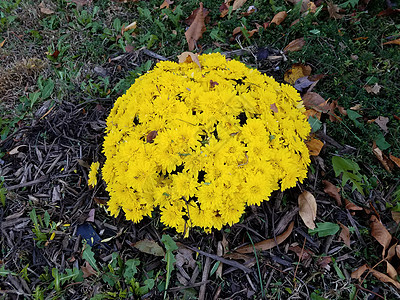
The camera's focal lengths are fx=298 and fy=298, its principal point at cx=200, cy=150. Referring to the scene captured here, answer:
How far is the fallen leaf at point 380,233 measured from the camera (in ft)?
7.02

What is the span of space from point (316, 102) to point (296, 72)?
0.46 m

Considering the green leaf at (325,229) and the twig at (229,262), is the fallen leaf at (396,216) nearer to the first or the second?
the green leaf at (325,229)

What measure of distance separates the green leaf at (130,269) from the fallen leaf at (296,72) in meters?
2.25

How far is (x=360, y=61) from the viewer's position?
315cm

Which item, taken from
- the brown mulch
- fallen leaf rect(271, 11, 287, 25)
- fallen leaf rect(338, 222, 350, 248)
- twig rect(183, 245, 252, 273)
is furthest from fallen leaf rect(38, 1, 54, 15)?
fallen leaf rect(338, 222, 350, 248)

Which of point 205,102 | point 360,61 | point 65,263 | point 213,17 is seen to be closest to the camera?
point 205,102

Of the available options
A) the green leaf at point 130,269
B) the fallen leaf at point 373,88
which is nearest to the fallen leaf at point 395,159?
the fallen leaf at point 373,88

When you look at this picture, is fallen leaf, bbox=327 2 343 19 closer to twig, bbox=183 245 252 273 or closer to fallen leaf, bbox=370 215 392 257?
fallen leaf, bbox=370 215 392 257

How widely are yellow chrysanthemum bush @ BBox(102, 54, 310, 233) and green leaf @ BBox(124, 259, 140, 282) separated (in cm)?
36

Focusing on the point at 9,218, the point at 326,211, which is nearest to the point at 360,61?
the point at 326,211

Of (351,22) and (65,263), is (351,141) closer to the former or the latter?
(351,22)

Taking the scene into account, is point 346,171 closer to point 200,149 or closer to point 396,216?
point 396,216

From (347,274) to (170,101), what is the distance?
5.80 ft

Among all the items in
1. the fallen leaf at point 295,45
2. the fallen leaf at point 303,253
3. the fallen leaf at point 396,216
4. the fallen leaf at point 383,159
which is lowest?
the fallen leaf at point 303,253
